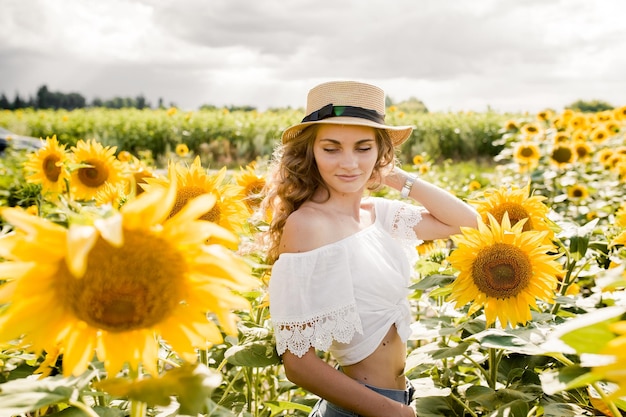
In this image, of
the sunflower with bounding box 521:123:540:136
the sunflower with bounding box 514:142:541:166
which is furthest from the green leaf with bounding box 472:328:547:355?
the sunflower with bounding box 521:123:540:136

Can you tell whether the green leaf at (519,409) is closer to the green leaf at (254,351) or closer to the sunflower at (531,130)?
the green leaf at (254,351)

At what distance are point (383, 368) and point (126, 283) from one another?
120cm

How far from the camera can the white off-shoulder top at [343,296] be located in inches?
70.6

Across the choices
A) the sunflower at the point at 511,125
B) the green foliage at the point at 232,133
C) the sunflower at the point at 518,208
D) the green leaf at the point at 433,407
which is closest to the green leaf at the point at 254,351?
the green leaf at the point at 433,407

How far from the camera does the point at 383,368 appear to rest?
6.35 feet

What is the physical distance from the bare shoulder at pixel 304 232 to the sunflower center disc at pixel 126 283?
906 mm

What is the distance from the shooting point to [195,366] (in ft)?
2.95

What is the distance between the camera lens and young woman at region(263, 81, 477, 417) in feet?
5.81

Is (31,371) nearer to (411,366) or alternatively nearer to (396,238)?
(411,366)

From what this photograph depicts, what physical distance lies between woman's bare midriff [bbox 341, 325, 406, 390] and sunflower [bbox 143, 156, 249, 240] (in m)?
0.60

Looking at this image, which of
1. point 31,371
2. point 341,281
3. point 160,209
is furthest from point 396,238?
point 160,209

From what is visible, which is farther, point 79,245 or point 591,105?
point 591,105

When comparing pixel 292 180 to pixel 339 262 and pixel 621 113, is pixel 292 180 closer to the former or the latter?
pixel 339 262

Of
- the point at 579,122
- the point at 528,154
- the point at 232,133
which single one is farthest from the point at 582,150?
the point at 232,133
